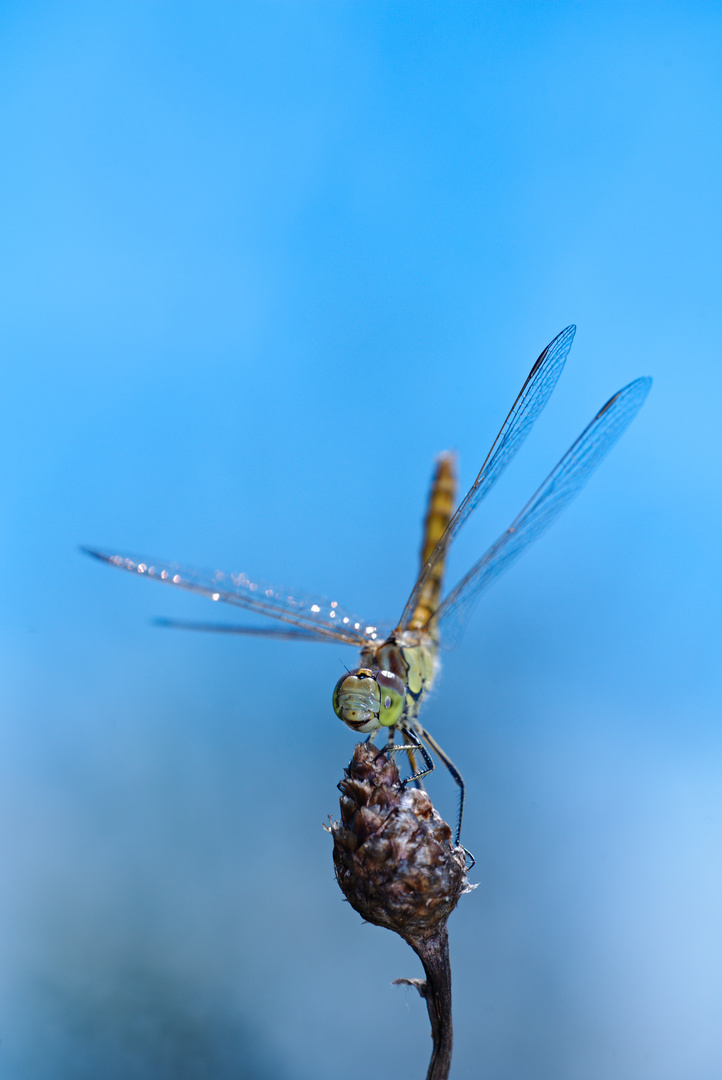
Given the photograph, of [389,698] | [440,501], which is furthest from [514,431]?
[440,501]

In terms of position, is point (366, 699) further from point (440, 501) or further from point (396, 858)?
point (440, 501)

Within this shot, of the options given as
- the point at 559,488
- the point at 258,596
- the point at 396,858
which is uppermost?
the point at 559,488

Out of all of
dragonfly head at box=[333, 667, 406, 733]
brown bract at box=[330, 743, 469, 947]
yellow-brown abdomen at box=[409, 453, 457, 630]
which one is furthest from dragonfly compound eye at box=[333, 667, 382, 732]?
yellow-brown abdomen at box=[409, 453, 457, 630]

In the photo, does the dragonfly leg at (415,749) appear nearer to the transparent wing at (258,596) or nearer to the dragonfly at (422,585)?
the dragonfly at (422,585)

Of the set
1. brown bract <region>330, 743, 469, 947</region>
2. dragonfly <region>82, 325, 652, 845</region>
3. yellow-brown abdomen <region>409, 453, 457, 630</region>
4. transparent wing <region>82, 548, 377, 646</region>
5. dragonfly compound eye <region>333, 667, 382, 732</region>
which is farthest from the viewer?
yellow-brown abdomen <region>409, 453, 457, 630</region>

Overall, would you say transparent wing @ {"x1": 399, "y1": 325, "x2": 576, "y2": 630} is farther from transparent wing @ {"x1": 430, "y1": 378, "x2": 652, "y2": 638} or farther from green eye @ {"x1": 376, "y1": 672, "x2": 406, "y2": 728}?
green eye @ {"x1": 376, "y1": 672, "x2": 406, "y2": 728}

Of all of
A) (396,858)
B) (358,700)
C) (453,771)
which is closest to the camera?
(396,858)
